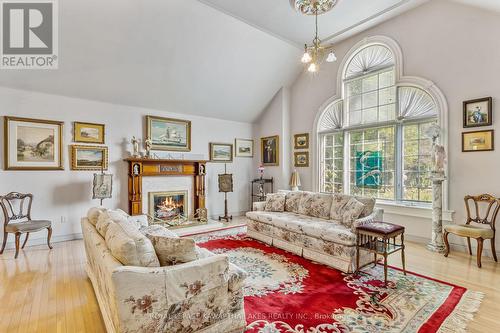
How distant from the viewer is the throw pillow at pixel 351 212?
3.58 metres

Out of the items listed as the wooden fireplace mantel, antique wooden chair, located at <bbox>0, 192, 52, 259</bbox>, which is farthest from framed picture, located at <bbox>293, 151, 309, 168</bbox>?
antique wooden chair, located at <bbox>0, 192, 52, 259</bbox>

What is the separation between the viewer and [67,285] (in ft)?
9.45

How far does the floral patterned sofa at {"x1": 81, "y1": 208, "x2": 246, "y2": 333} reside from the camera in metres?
1.56

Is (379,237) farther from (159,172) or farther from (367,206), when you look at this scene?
(159,172)

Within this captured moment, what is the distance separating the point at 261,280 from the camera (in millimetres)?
2965

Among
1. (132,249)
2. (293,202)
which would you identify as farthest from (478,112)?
(132,249)

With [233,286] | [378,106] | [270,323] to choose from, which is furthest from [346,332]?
[378,106]

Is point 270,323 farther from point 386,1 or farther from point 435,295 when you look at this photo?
point 386,1

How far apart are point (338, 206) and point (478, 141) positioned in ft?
7.98

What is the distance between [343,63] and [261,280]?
5092 mm

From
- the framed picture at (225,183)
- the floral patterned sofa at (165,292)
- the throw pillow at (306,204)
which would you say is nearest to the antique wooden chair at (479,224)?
the throw pillow at (306,204)

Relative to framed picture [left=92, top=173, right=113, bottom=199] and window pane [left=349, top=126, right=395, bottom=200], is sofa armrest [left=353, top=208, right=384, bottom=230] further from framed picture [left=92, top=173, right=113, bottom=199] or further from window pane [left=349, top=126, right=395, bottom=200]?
framed picture [left=92, top=173, right=113, bottom=199]

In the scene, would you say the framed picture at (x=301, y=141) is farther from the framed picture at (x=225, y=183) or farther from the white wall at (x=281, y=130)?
the framed picture at (x=225, y=183)

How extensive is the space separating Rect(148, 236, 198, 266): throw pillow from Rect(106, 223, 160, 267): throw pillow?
0.26ft
